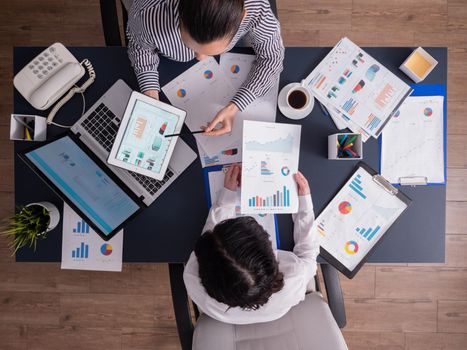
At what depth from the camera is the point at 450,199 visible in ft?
5.93

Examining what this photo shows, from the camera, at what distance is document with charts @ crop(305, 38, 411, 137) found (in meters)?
1.14

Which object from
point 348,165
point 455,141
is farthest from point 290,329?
point 455,141

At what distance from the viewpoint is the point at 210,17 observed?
782 mm

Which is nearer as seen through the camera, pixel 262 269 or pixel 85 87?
pixel 262 269

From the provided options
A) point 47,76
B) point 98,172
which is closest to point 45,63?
point 47,76

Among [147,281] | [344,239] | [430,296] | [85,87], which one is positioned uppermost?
[85,87]

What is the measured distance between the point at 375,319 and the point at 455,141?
3.40 feet

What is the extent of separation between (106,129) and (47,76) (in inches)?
9.4

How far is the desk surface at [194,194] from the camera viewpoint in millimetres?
1124

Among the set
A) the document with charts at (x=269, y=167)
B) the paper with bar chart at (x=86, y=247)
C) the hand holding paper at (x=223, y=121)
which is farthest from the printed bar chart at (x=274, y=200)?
the paper with bar chart at (x=86, y=247)

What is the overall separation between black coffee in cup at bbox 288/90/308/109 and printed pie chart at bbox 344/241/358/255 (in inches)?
18.9

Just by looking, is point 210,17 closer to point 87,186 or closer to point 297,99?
point 297,99

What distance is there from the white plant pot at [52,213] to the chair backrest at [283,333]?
560 mm

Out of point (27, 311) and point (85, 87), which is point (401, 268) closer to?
point (85, 87)
